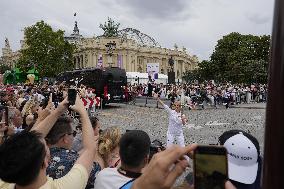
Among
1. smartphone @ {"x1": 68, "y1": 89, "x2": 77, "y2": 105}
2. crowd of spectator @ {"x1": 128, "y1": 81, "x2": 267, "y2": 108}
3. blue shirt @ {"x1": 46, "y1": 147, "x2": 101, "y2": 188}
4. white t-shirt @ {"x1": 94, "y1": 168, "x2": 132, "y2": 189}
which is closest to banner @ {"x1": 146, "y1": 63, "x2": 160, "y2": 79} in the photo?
crowd of spectator @ {"x1": 128, "y1": 81, "x2": 267, "y2": 108}

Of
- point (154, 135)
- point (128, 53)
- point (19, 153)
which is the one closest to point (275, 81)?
point (19, 153)

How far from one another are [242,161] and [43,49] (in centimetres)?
7589

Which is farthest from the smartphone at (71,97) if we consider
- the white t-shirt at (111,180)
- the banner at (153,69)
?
the banner at (153,69)

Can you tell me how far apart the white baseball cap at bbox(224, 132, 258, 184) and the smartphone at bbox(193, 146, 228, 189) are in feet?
2.41

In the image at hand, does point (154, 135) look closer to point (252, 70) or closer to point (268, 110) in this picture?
point (268, 110)

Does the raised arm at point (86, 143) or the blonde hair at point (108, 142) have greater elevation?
the raised arm at point (86, 143)

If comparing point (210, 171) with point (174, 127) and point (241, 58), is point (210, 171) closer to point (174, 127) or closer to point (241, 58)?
point (174, 127)

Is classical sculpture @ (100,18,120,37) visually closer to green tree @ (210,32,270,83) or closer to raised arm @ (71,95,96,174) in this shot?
green tree @ (210,32,270,83)

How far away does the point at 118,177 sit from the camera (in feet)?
9.07

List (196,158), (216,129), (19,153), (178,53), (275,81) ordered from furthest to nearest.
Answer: (178,53) → (216,129) → (19,153) → (196,158) → (275,81)

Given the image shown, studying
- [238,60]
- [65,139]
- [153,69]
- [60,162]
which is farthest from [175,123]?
[238,60]

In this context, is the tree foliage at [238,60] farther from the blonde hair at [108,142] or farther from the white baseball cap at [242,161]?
the white baseball cap at [242,161]

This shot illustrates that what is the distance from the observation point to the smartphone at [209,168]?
4.67ft

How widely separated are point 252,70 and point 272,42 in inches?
2376
